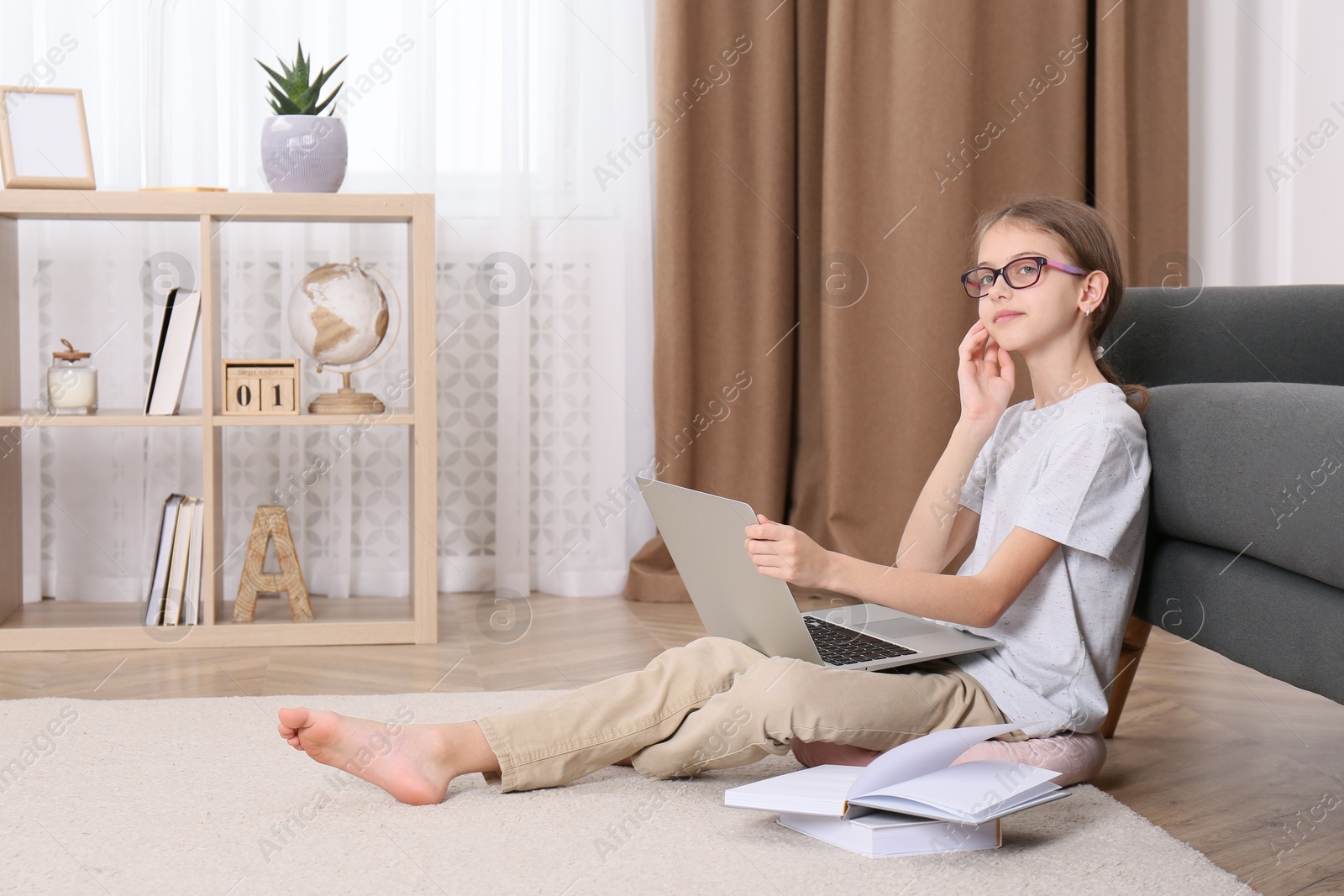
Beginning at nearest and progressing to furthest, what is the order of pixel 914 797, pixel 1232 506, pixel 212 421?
pixel 914 797 → pixel 1232 506 → pixel 212 421

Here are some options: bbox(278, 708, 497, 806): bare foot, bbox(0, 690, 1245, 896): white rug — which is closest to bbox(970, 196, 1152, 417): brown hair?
bbox(0, 690, 1245, 896): white rug

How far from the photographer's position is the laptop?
1133 millimetres

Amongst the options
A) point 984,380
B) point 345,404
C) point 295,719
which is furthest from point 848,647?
point 345,404

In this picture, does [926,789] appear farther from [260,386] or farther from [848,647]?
[260,386]

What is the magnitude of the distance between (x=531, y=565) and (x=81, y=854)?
56.6 inches

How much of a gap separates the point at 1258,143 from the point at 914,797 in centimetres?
209

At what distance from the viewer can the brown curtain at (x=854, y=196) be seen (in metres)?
2.28

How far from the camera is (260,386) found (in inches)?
79.0

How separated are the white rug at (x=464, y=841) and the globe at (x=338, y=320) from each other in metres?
0.84

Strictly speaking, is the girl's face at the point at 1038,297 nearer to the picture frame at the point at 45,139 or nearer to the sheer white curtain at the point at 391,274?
the sheer white curtain at the point at 391,274

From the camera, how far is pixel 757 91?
2307 mm

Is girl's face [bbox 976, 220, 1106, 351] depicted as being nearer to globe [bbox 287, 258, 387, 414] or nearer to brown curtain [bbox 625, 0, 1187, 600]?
brown curtain [bbox 625, 0, 1187, 600]

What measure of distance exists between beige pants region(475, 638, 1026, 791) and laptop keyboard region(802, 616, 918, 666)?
3 centimetres

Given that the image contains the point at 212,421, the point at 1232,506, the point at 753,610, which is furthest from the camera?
the point at 212,421
